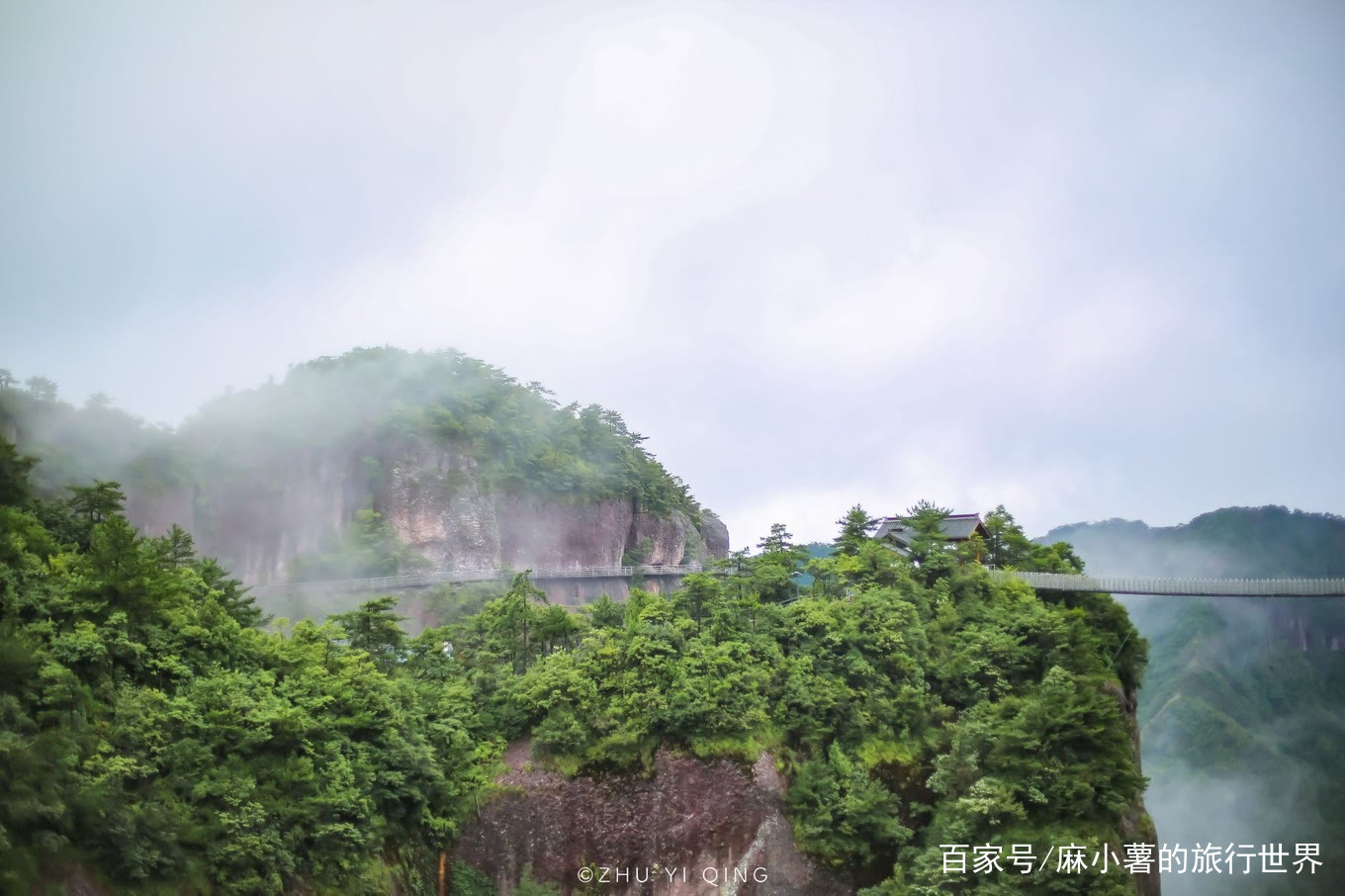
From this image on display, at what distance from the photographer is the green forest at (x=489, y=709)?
15633 mm

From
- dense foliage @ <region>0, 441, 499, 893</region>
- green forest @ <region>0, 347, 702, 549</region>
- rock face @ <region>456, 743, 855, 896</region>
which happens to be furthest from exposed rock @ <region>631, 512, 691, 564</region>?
dense foliage @ <region>0, 441, 499, 893</region>

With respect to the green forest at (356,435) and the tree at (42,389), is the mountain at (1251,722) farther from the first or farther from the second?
the tree at (42,389)

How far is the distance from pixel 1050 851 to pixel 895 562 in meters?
10.4

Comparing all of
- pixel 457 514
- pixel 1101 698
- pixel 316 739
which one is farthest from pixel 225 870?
pixel 457 514

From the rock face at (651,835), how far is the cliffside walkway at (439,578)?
8251mm

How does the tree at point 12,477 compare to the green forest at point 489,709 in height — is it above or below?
above

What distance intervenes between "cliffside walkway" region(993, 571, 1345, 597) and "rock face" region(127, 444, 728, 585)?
64.8 feet

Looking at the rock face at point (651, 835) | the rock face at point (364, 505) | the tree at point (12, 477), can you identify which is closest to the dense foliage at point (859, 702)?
the rock face at point (651, 835)

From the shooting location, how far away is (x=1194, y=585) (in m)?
29.1

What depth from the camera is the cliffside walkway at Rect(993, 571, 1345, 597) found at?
89.7ft

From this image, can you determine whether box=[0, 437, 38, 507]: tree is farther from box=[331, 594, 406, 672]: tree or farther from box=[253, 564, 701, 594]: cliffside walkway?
box=[253, 564, 701, 594]: cliffside walkway

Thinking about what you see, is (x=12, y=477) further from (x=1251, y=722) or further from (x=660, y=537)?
(x=1251, y=722)

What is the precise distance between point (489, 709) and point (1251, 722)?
47.0 metres

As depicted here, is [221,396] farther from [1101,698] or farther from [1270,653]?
[1270,653]
